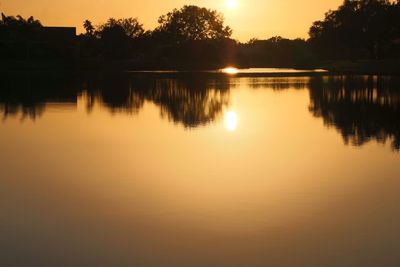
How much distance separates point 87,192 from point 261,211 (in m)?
3.09

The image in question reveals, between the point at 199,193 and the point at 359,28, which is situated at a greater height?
the point at 359,28

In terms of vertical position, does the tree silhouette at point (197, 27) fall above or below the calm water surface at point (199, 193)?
above

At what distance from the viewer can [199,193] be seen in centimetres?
1061

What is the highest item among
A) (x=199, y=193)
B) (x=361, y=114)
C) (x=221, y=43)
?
(x=221, y=43)

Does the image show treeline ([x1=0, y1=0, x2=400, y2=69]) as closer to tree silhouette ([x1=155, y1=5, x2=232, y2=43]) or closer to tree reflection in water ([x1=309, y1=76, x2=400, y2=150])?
tree silhouette ([x1=155, y1=5, x2=232, y2=43])

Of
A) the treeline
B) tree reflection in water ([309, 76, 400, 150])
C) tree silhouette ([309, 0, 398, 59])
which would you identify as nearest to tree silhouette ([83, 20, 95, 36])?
the treeline

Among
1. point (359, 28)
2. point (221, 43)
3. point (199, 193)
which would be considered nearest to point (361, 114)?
point (199, 193)

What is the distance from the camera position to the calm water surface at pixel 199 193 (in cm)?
765

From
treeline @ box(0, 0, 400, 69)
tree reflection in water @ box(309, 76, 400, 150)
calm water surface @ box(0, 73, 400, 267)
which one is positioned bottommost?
calm water surface @ box(0, 73, 400, 267)

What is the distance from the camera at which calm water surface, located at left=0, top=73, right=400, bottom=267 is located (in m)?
7.65

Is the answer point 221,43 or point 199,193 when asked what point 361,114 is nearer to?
point 199,193

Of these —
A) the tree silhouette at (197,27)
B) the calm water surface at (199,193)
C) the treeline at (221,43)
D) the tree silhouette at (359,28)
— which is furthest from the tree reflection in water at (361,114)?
the tree silhouette at (197,27)

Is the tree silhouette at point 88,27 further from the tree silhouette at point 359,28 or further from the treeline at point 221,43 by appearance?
the tree silhouette at point 359,28

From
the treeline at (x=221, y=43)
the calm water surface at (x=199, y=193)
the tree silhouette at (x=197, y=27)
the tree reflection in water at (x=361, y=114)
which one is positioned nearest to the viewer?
the calm water surface at (x=199, y=193)
